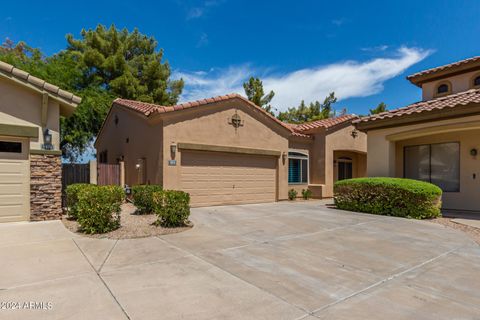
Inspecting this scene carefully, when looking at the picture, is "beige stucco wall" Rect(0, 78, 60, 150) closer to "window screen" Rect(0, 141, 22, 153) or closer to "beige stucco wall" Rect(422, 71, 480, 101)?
"window screen" Rect(0, 141, 22, 153)

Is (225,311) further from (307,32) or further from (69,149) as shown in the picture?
(69,149)

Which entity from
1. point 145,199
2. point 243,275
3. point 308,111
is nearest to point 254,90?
point 308,111

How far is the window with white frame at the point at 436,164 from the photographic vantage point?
38.0 ft

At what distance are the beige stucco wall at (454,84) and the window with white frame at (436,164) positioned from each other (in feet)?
13.9

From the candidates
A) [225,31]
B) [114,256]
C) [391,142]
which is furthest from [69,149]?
[391,142]

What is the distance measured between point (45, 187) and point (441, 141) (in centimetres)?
1487

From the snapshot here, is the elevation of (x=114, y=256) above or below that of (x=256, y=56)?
below

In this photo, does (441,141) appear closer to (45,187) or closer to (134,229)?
(134,229)

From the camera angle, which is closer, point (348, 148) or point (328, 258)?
point (328, 258)

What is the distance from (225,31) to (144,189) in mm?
12642

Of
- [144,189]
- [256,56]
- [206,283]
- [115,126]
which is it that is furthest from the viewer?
[256,56]

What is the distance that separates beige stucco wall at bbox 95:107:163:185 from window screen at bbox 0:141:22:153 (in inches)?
177

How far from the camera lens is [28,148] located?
874cm

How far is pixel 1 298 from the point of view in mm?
3525
